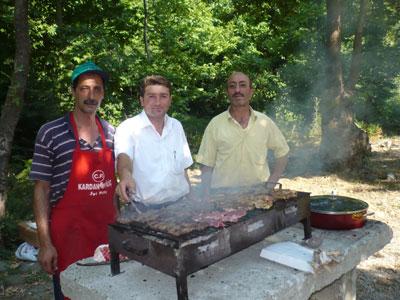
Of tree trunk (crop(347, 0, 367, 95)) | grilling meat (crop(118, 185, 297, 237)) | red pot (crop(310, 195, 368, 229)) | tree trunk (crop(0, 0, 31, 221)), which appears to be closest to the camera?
grilling meat (crop(118, 185, 297, 237))

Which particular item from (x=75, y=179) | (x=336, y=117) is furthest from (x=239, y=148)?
(x=336, y=117)

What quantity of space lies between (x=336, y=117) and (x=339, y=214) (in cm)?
659

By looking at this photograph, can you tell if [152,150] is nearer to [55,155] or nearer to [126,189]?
[126,189]

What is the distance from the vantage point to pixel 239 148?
3.83 m

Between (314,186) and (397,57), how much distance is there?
9.45 meters

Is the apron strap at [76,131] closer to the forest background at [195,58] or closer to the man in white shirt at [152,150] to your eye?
the man in white shirt at [152,150]

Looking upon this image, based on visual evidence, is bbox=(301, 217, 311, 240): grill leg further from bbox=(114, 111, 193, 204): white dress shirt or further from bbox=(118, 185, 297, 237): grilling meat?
bbox=(114, 111, 193, 204): white dress shirt

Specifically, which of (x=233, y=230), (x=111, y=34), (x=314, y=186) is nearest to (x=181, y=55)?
(x=111, y=34)

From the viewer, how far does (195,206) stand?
2.72m

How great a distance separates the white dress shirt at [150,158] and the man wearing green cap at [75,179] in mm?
155

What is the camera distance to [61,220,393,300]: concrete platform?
94.0 inches

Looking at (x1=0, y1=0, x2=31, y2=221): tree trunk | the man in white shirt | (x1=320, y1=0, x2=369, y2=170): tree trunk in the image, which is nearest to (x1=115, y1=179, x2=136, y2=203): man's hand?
the man in white shirt

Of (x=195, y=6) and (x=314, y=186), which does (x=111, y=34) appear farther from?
(x=314, y=186)

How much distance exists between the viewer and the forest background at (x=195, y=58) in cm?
975
